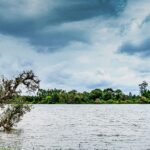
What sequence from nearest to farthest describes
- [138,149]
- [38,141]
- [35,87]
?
[35,87] → [138,149] → [38,141]

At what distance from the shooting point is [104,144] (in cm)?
5409

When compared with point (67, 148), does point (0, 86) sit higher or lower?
higher

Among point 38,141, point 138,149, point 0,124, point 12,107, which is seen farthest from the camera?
point 38,141

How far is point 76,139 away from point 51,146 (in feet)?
31.4

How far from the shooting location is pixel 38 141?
191 ft

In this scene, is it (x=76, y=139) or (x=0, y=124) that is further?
(x=76, y=139)

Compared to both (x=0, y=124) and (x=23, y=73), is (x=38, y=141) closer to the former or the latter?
(x=0, y=124)

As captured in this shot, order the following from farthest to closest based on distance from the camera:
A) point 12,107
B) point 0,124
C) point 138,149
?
1. point 138,149
2. point 12,107
3. point 0,124

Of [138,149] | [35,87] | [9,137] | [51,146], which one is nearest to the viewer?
[35,87]

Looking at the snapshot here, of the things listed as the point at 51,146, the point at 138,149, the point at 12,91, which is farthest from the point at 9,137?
the point at 12,91

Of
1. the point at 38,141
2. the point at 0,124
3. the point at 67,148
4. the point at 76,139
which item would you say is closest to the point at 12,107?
the point at 0,124

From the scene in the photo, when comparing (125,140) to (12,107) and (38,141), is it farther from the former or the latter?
(12,107)

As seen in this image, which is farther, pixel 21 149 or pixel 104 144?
pixel 104 144

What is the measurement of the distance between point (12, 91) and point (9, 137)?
2705 centimetres
